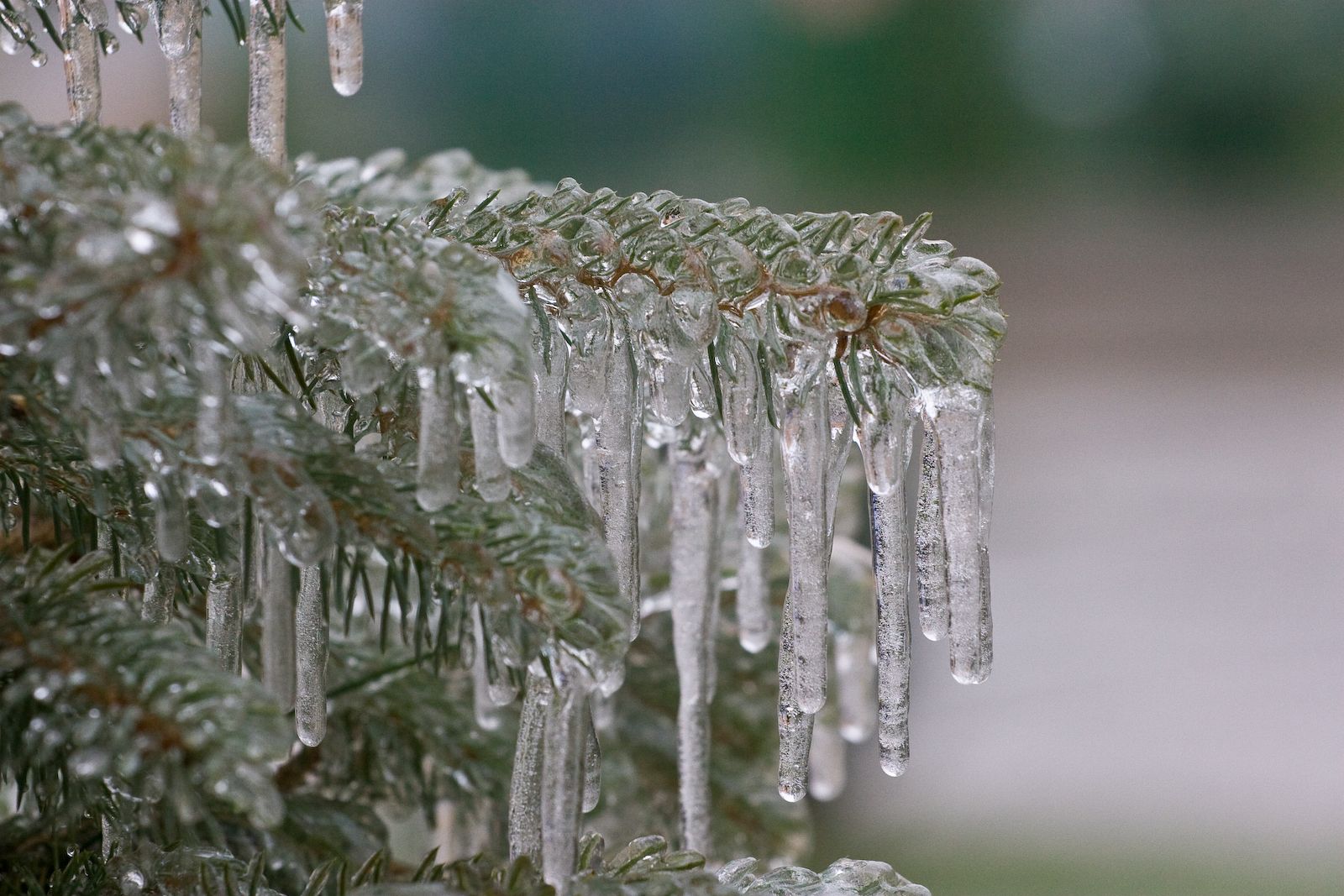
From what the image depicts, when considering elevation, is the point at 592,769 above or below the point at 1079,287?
below

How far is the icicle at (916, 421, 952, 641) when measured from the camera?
0.45 m

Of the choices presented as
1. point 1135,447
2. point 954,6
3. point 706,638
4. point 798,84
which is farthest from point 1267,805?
point 954,6

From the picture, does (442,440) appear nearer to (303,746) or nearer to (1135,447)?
(303,746)

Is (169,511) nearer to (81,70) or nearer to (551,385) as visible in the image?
(551,385)

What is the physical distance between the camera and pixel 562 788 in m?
0.39

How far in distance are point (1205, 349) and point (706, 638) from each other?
16.0 feet

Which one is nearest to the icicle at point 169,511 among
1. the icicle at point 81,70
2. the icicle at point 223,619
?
the icicle at point 223,619

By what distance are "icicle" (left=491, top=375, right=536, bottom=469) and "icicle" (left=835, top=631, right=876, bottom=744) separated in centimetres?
56

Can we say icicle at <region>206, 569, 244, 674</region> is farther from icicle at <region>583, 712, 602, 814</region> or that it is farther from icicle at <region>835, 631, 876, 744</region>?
icicle at <region>835, 631, 876, 744</region>

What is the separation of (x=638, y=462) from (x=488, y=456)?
11 centimetres

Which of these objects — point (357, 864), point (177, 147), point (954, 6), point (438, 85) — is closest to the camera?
point (177, 147)

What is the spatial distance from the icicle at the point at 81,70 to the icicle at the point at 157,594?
0.20 meters

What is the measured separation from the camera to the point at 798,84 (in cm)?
515

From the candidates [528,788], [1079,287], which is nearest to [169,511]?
[528,788]
